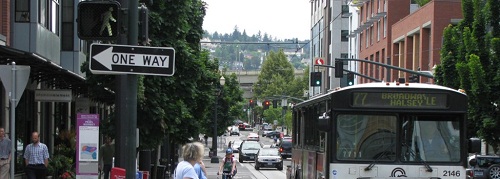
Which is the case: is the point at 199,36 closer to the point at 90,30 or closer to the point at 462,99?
the point at 462,99

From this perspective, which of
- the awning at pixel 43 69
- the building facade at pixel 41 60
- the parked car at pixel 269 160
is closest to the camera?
the awning at pixel 43 69

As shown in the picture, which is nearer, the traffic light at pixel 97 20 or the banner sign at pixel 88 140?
the traffic light at pixel 97 20

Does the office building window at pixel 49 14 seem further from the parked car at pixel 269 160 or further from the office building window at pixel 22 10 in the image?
the parked car at pixel 269 160

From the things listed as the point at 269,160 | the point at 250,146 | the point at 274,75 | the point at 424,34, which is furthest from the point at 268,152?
the point at 274,75

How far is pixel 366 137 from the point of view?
1559cm

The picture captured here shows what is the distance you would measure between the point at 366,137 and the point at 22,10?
524 inches

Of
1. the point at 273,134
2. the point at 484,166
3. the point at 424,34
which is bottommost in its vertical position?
the point at 273,134

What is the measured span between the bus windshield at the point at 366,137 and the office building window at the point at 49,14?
13305mm

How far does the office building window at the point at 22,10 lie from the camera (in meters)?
25.7

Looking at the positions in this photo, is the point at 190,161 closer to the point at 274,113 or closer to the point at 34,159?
the point at 34,159

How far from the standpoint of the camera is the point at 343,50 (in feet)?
314

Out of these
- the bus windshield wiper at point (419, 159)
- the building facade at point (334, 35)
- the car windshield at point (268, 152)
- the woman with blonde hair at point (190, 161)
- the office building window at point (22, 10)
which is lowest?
the car windshield at point (268, 152)

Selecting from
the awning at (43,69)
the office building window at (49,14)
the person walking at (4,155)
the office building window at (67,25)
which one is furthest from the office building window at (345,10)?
the person walking at (4,155)

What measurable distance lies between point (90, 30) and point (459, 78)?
24.0 metres
